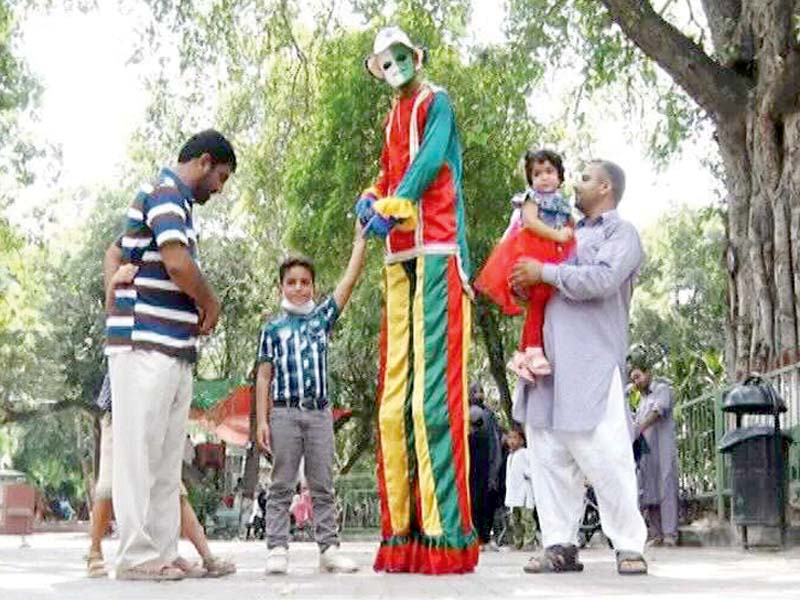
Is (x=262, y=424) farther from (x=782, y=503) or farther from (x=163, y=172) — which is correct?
(x=782, y=503)

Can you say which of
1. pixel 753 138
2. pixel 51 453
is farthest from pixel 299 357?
pixel 51 453

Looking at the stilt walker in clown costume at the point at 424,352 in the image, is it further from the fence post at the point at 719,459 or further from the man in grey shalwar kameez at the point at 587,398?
the fence post at the point at 719,459

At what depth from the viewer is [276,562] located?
7562mm

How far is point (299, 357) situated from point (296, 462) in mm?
544

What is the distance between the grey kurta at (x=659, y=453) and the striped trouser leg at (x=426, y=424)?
746 centimetres

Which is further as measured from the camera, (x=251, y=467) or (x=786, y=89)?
(x=251, y=467)

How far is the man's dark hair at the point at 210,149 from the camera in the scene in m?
7.02

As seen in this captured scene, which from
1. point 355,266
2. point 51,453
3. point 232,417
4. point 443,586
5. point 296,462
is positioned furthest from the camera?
point 51,453

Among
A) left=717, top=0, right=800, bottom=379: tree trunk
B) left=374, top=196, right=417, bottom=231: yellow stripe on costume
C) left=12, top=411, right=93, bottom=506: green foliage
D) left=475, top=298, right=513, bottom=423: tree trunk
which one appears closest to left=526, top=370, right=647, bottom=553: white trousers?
left=374, top=196, right=417, bottom=231: yellow stripe on costume

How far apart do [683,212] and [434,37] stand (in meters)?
32.4

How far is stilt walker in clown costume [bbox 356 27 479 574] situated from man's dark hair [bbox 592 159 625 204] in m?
0.76

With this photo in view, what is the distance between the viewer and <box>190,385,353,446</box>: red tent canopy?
110 ft

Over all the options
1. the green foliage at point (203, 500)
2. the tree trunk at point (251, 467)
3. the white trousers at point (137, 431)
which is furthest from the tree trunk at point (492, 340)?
the white trousers at point (137, 431)

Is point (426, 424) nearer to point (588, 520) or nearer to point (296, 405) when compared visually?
point (296, 405)
